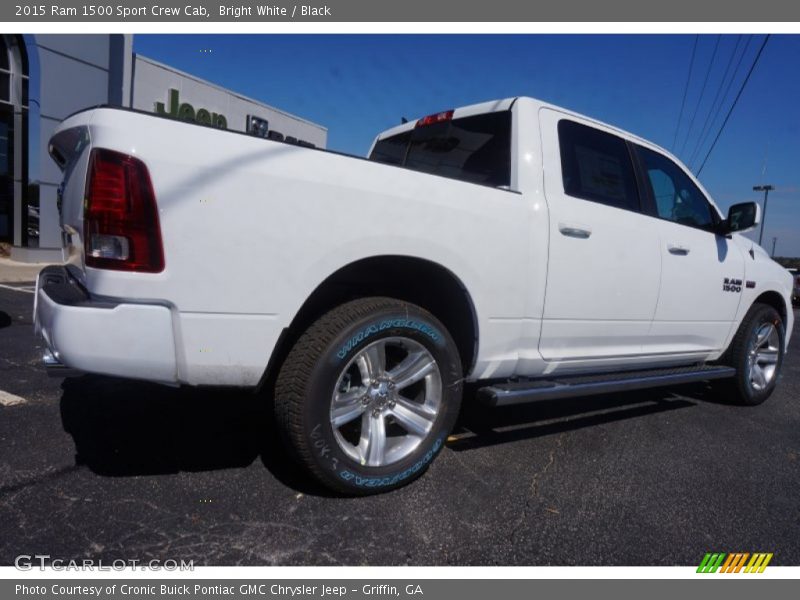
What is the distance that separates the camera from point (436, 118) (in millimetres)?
3738

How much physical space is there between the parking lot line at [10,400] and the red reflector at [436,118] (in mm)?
3128

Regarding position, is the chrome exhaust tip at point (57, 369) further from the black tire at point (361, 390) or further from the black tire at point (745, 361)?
the black tire at point (745, 361)

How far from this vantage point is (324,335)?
230 centimetres

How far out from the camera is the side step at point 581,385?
276 cm

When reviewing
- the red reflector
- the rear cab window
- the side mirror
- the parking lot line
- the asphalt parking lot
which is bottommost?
the parking lot line

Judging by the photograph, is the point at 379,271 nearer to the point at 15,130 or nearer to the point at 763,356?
the point at 763,356

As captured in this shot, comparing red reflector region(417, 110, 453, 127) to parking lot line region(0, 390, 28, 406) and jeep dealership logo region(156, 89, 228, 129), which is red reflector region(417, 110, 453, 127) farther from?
jeep dealership logo region(156, 89, 228, 129)

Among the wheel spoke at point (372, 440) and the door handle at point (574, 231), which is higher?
the door handle at point (574, 231)

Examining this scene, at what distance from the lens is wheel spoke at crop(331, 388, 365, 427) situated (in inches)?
94.3

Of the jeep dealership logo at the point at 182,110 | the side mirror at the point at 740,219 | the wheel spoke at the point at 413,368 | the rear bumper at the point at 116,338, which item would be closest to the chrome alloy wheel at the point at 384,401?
the wheel spoke at the point at 413,368

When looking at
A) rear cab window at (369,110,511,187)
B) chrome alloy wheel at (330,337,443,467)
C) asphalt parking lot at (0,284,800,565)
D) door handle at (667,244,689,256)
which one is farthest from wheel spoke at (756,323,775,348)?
chrome alloy wheel at (330,337,443,467)

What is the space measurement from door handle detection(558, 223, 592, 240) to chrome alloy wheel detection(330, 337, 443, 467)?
106 cm

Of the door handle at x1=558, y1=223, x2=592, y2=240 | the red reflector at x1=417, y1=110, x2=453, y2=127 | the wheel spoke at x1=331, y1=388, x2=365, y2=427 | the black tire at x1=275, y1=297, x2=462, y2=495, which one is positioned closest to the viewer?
the black tire at x1=275, y1=297, x2=462, y2=495

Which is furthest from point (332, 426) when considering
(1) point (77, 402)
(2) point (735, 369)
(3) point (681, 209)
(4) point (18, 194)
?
(4) point (18, 194)
